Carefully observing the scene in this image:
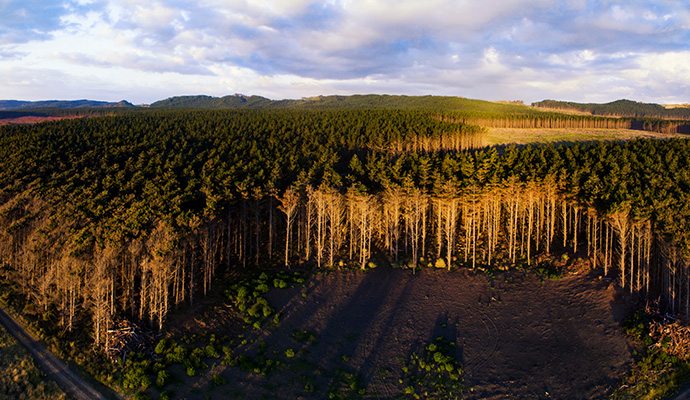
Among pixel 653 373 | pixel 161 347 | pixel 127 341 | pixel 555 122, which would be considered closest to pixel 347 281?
pixel 161 347

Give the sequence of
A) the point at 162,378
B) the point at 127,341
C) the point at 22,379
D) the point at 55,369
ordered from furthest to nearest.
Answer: the point at 127,341 → the point at 55,369 → the point at 162,378 → the point at 22,379

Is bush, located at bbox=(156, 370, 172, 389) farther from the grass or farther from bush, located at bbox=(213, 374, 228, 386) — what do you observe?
the grass

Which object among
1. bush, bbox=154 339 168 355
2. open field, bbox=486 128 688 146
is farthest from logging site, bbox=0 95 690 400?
open field, bbox=486 128 688 146

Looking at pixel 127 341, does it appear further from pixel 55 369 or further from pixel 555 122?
pixel 555 122

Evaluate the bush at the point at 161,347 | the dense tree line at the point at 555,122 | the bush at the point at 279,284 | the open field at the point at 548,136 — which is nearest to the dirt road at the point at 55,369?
the bush at the point at 161,347

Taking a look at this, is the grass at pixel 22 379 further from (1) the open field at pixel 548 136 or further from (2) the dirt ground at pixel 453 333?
(1) the open field at pixel 548 136

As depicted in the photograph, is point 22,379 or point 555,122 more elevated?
point 555,122
